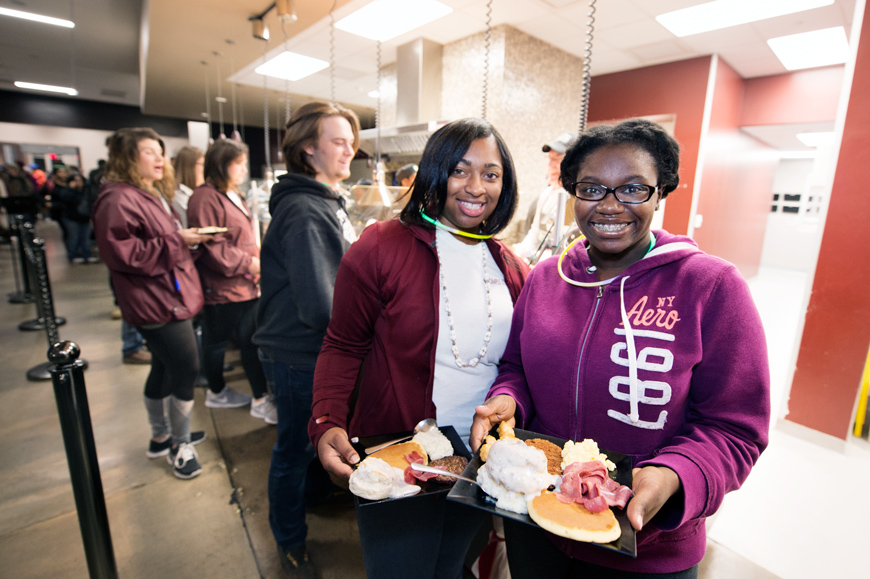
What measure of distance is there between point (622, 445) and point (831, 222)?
290 cm

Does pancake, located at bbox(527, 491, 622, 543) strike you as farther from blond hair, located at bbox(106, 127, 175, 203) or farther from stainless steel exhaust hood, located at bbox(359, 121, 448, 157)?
stainless steel exhaust hood, located at bbox(359, 121, 448, 157)

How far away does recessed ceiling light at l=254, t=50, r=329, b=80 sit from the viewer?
5508 millimetres

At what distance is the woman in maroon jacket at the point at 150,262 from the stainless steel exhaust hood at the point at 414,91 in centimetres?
267

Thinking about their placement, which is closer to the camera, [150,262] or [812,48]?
[150,262]

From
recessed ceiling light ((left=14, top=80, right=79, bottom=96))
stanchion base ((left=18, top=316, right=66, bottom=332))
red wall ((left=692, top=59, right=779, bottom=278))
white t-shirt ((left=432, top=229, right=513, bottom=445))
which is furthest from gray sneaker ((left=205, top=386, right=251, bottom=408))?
recessed ceiling light ((left=14, top=80, right=79, bottom=96))

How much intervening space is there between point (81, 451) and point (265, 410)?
1.61 m

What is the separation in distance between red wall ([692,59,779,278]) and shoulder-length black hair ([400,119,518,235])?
16.9 feet

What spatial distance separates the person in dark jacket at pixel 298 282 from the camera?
4.81 ft

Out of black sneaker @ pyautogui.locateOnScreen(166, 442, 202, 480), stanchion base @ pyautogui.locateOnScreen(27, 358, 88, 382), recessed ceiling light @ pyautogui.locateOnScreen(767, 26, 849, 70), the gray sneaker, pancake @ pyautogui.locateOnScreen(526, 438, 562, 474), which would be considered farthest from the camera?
recessed ceiling light @ pyautogui.locateOnScreen(767, 26, 849, 70)

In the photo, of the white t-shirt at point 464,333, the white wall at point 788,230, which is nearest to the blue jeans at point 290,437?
the white t-shirt at point 464,333

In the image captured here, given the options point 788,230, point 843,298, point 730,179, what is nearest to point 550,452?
point 843,298

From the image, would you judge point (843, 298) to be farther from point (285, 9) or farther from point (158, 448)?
point (158, 448)

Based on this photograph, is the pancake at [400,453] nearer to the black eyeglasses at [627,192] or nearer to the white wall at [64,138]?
the black eyeglasses at [627,192]

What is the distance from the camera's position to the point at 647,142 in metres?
0.90
